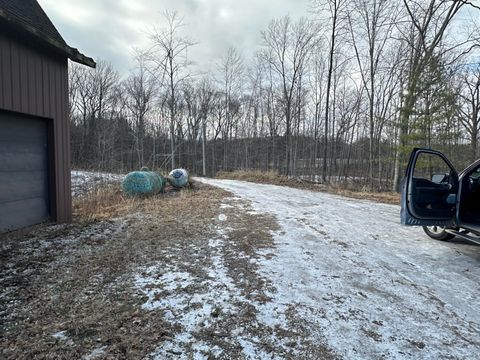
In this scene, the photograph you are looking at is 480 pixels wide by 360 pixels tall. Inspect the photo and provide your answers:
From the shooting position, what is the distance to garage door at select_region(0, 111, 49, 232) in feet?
15.1

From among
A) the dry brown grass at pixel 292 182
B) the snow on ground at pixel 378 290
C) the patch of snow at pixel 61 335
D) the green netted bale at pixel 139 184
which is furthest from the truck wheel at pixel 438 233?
the green netted bale at pixel 139 184

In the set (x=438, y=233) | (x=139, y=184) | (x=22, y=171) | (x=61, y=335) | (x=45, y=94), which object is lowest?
(x=61, y=335)

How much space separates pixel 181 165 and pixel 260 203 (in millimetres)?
28150

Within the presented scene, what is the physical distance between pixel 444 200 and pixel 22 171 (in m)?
6.94

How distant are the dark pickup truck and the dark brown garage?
621 cm

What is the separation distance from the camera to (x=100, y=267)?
11.7ft

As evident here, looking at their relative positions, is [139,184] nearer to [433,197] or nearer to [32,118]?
[32,118]

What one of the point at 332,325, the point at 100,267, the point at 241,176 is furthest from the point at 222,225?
the point at 241,176

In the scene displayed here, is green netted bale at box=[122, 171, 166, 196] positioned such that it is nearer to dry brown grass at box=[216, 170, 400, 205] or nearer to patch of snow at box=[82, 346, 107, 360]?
dry brown grass at box=[216, 170, 400, 205]

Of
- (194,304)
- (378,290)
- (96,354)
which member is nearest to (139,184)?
(194,304)

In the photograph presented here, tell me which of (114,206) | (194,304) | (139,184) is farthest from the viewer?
(139,184)

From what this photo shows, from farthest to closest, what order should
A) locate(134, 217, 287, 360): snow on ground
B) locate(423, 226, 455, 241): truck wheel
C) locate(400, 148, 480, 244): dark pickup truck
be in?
locate(423, 226, 455, 241): truck wheel, locate(400, 148, 480, 244): dark pickup truck, locate(134, 217, 287, 360): snow on ground

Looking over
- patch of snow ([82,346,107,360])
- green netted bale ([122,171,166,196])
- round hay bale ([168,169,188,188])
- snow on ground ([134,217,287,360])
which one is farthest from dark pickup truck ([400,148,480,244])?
round hay bale ([168,169,188,188])

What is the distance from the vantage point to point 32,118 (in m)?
5.17
